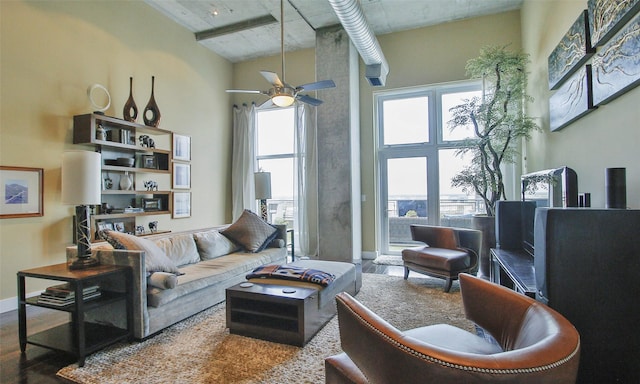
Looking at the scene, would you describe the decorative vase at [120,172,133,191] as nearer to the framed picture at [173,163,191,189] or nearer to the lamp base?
the framed picture at [173,163,191,189]

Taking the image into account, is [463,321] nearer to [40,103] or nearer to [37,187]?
[37,187]

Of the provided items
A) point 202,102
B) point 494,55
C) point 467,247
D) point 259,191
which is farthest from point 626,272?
point 202,102

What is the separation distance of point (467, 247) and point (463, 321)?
1387 millimetres

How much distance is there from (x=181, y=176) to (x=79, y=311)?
3.80m

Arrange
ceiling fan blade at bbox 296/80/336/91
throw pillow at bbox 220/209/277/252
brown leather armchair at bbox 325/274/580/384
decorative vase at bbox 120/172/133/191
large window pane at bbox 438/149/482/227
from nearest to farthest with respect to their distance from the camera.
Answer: brown leather armchair at bbox 325/274/580/384 < ceiling fan blade at bbox 296/80/336/91 < throw pillow at bbox 220/209/277/252 < decorative vase at bbox 120/172/133/191 < large window pane at bbox 438/149/482/227

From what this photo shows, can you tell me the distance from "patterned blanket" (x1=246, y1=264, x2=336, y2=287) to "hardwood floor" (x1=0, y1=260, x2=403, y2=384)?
1515 mm

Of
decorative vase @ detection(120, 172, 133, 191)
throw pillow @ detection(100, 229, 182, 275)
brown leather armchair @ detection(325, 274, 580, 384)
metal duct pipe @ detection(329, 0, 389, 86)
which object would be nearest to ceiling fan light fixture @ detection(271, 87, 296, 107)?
metal duct pipe @ detection(329, 0, 389, 86)

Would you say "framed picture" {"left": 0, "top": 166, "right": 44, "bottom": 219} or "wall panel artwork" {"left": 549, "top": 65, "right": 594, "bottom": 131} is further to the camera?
"framed picture" {"left": 0, "top": 166, "right": 44, "bottom": 219}

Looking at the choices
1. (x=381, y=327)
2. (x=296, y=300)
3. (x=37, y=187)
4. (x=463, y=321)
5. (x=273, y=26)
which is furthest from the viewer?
(x=273, y=26)

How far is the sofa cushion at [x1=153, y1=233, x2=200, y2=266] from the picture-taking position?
141 inches

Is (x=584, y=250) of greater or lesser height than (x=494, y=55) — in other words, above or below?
below

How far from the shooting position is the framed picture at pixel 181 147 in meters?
5.62

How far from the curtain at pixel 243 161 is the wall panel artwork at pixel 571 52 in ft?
17.1

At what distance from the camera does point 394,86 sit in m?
5.81
